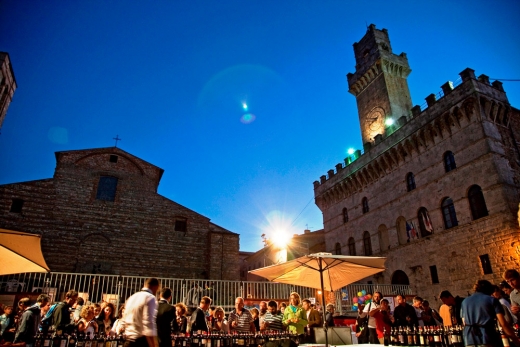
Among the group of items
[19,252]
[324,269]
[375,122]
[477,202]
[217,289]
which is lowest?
[217,289]

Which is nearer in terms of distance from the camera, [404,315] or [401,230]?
[404,315]

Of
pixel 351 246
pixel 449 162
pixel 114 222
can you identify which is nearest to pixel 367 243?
pixel 351 246

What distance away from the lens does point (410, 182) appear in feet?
65.8

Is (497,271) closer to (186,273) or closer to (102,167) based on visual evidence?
(186,273)

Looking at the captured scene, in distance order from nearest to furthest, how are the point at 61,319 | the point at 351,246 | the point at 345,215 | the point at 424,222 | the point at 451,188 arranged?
the point at 61,319 < the point at 451,188 < the point at 424,222 < the point at 351,246 < the point at 345,215

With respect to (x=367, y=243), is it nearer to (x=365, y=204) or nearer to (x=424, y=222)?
(x=365, y=204)

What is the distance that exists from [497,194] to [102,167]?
24.0 meters

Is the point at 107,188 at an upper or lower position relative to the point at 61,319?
upper

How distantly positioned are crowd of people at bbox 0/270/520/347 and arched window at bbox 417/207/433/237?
10114 millimetres

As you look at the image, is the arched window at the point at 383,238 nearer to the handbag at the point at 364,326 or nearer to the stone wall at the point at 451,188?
the stone wall at the point at 451,188

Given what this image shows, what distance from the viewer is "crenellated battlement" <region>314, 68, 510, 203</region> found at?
1667 centimetres

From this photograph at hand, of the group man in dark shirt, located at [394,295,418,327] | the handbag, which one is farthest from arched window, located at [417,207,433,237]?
man in dark shirt, located at [394,295,418,327]

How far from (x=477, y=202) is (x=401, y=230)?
5148 mm

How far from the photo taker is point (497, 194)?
48.3ft
